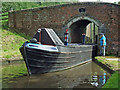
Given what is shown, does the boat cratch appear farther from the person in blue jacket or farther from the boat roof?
the person in blue jacket

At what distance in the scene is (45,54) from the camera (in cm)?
736

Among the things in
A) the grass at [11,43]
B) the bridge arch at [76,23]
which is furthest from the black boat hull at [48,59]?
the bridge arch at [76,23]

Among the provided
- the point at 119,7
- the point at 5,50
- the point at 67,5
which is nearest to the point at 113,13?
the point at 119,7

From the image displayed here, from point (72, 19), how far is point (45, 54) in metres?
8.99

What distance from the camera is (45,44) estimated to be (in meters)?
8.11

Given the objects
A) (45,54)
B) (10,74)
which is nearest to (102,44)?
(45,54)

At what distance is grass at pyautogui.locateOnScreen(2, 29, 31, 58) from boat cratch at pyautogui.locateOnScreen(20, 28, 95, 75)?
4.52 metres

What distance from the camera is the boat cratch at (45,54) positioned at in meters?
7.19

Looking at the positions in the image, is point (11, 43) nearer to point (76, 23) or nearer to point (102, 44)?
point (76, 23)

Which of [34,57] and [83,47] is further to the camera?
[83,47]

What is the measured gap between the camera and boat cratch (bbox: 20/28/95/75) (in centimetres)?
719

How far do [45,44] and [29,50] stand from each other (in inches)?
47.8

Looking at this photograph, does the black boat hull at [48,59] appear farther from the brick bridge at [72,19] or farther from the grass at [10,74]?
the brick bridge at [72,19]

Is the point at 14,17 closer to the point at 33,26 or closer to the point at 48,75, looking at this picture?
the point at 33,26
